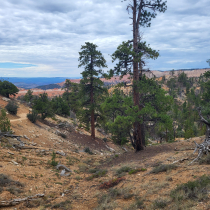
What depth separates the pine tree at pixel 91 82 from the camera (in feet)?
66.6

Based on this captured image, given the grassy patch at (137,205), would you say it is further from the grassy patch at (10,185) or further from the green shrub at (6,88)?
the green shrub at (6,88)

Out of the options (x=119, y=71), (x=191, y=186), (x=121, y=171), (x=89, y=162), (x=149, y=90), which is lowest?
(x=89, y=162)

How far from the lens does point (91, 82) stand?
→ 2123 cm

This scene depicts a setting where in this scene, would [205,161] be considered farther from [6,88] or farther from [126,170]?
[6,88]

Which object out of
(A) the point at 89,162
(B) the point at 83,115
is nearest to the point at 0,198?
(A) the point at 89,162

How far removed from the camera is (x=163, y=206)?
4898mm

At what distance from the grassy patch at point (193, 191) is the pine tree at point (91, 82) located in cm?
1624

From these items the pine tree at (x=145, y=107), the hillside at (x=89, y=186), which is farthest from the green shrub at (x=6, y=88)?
the pine tree at (x=145, y=107)

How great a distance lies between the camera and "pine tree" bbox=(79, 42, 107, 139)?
20297 mm

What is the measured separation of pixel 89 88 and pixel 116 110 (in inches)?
353

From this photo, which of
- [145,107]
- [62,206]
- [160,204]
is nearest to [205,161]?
[160,204]

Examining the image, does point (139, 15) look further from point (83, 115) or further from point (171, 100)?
point (83, 115)

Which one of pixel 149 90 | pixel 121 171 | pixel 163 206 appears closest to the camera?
pixel 163 206

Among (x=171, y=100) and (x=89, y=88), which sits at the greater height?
(x=89, y=88)
